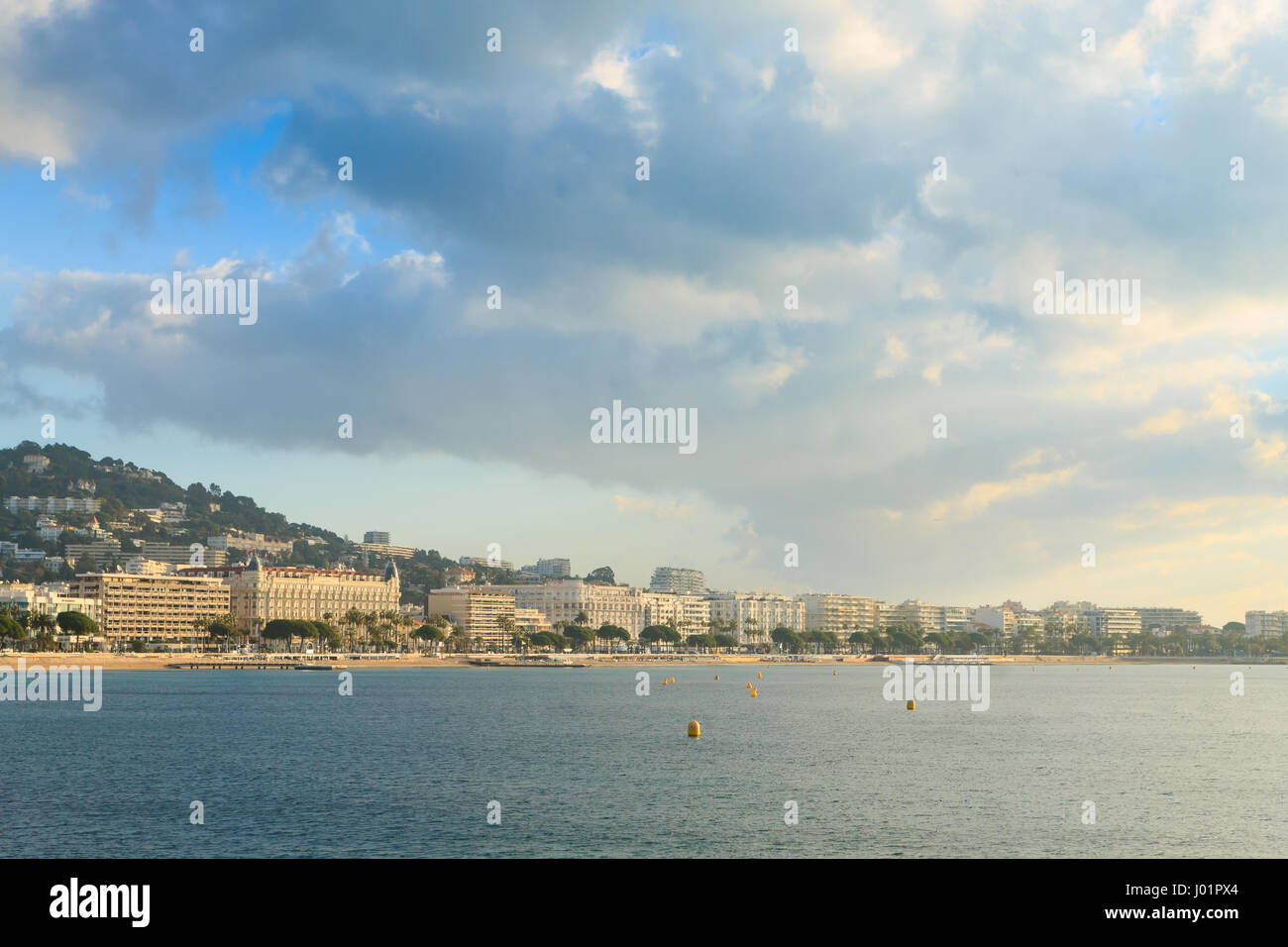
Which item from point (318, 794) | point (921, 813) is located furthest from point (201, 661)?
point (921, 813)

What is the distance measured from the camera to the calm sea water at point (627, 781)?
31.4m

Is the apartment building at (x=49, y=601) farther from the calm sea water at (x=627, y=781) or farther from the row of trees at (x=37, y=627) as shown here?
the calm sea water at (x=627, y=781)

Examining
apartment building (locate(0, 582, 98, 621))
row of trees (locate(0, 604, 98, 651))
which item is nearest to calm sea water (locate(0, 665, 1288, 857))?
row of trees (locate(0, 604, 98, 651))

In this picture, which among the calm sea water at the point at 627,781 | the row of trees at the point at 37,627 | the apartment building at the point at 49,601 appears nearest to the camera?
the calm sea water at the point at 627,781

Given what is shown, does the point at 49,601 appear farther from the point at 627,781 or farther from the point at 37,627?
the point at 627,781

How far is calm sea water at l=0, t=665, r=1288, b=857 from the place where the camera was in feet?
103

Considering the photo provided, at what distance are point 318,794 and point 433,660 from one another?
15098cm

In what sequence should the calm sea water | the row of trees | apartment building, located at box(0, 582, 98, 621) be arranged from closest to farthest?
the calm sea water, the row of trees, apartment building, located at box(0, 582, 98, 621)

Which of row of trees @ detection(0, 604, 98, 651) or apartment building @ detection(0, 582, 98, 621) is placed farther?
apartment building @ detection(0, 582, 98, 621)

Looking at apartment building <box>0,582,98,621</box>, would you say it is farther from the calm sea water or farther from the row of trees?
the calm sea water

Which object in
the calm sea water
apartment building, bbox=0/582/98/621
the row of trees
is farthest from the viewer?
apartment building, bbox=0/582/98/621

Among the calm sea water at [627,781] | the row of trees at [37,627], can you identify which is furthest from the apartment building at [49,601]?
the calm sea water at [627,781]
